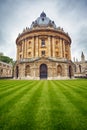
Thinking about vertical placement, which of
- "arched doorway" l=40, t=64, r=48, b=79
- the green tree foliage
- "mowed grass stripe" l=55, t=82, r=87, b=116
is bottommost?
"mowed grass stripe" l=55, t=82, r=87, b=116

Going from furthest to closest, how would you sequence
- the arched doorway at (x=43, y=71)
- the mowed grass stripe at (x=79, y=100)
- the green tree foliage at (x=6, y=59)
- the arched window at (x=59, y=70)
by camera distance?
the green tree foliage at (x=6, y=59) → the arched window at (x=59, y=70) → the arched doorway at (x=43, y=71) → the mowed grass stripe at (x=79, y=100)

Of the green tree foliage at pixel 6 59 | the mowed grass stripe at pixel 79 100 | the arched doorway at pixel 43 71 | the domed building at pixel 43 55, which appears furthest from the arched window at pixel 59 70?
the green tree foliage at pixel 6 59

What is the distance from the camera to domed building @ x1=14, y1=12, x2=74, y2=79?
1690 inches

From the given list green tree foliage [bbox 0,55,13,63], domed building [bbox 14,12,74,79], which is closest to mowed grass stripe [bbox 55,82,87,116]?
domed building [bbox 14,12,74,79]

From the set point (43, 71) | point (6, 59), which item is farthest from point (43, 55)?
point (6, 59)

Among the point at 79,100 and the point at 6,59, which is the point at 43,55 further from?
the point at 6,59

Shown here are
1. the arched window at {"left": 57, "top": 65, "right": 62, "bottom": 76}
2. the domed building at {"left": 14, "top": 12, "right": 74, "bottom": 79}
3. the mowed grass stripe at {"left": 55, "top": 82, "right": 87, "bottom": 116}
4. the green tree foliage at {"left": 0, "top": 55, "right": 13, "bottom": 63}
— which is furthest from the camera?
the green tree foliage at {"left": 0, "top": 55, "right": 13, "bottom": 63}

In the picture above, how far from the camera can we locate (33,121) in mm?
4359

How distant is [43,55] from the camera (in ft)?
151

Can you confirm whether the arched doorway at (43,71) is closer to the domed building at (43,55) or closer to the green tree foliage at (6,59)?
the domed building at (43,55)

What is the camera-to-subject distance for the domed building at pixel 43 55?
42922mm

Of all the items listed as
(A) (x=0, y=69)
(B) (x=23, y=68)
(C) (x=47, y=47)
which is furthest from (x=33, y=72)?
(A) (x=0, y=69)

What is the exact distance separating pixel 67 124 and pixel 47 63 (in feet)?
127

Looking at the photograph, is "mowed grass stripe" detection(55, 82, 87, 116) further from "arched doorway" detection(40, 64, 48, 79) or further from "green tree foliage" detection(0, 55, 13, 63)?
"green tree foliage" detection(0, 55, 13, 63)
